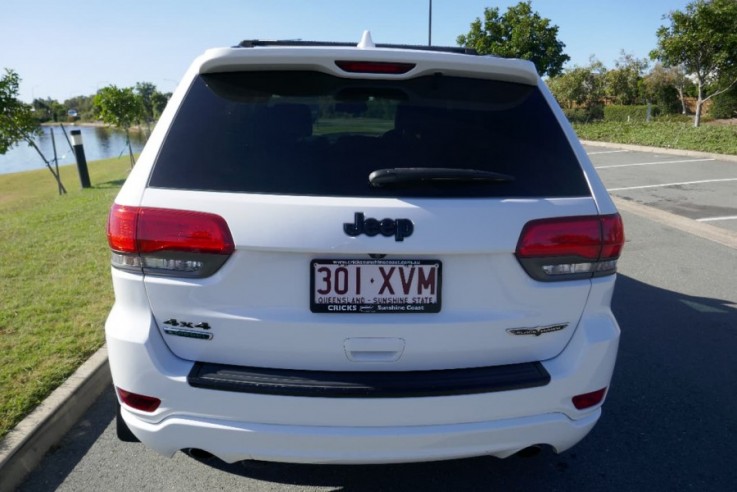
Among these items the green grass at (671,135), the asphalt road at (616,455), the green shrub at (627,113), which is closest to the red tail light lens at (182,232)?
the asphalt road at (616,455)

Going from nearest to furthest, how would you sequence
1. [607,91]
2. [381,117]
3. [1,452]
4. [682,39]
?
[381,117] < [1,452] < [682,39] < [607,91]

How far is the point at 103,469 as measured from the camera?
2.69 metres

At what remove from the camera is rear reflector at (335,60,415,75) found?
203cm

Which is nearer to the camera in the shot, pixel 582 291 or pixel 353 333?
pixel 353 333

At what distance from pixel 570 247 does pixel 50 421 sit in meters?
2.70

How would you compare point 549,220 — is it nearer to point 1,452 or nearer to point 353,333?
point 353,333

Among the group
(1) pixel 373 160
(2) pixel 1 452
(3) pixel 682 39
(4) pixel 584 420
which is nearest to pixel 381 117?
(1) pixel 373 160

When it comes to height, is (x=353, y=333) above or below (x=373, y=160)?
below

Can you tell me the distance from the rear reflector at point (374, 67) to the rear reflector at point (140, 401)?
137cm

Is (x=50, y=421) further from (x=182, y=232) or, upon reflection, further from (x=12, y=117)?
(x=12, y=117)

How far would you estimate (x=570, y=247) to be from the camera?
200 cm

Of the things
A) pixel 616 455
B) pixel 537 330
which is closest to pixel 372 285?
pixel 537 330

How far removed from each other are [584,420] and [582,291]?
519 mm

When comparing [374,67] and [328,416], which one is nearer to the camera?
Answer: [328,416]
